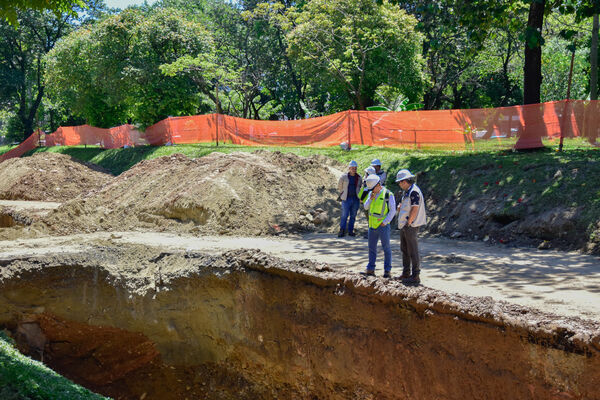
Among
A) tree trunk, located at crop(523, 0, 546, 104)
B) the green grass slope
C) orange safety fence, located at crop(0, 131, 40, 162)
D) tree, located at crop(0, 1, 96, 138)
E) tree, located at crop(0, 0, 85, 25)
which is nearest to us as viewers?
tree, located at crop(0, 0, 85, 25)

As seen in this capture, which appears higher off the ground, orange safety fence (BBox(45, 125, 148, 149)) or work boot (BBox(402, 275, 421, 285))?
orange safety fence (BBox(45, 125, 148, 149))

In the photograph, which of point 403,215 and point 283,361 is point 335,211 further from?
point 403,215

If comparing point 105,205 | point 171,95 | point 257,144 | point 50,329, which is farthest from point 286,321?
point 171,95

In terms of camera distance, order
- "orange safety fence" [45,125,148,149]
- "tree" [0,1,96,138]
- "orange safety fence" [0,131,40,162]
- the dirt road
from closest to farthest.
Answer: the dirt road → "orange safety fence" [45,125,148,149] → "orange safety fence" [0,131,40,162] → "tree" [0,1,96,138]

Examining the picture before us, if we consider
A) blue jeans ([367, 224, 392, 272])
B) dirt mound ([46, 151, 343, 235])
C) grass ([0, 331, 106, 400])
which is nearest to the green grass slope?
dirt mound ([46, 151, 343, 235])

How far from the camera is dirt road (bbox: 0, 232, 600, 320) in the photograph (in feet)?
24.3

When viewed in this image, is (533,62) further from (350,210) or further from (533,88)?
(350,210)

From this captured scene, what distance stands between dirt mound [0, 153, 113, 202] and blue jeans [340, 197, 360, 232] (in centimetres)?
1251

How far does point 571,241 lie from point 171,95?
20.6m

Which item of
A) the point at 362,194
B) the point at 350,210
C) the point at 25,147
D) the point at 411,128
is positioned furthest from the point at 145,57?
the point at 362,194

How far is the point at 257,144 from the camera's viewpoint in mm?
21906

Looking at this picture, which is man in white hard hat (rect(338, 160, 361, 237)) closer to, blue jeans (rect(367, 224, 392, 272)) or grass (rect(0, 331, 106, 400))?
blue jeans (rect(367, 224, 392, 272))

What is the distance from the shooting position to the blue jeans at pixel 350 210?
1199 cm

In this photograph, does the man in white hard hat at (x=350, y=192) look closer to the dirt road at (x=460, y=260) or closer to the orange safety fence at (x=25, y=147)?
the dirt road at (x=460, y=260)
